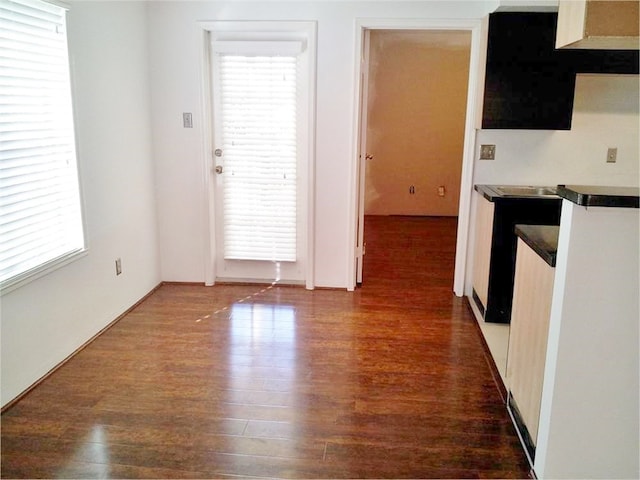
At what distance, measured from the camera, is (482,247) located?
12.1 ft

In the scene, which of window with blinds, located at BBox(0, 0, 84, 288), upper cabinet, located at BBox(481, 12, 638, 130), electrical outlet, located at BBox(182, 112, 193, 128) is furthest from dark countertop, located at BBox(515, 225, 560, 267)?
electrical outlet, located at BBox(182, 112, 193, 128)

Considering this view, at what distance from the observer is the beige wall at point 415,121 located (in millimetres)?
6590

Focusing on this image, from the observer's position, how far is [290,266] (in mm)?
4285

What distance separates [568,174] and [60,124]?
3.40 meters

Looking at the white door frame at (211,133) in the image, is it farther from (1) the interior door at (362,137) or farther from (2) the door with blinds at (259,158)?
(1) the interior door at (362,137)

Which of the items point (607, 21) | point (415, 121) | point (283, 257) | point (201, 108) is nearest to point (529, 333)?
point (607, 21)

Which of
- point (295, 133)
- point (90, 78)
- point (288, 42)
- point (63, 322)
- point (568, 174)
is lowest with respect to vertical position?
point (63, 322)

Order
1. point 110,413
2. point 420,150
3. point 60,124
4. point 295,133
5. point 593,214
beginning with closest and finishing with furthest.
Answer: point 593,214 → point 110,413 → point 60,124 → point 295,133 → point 420,150

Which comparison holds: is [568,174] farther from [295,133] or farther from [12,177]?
[12,177]

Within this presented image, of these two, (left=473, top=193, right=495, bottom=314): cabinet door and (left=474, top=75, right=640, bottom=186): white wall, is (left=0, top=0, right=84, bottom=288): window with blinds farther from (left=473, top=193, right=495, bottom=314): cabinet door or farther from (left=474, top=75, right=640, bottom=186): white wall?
(left=474, top=75, right=640, bottom=186): white wall

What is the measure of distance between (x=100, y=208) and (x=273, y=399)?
1.66 m

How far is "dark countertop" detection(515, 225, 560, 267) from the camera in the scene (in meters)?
1.95

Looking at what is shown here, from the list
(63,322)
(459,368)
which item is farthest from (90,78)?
(459,368)

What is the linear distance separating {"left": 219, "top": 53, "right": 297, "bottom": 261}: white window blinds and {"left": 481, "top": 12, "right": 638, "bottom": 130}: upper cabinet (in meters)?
1.42
